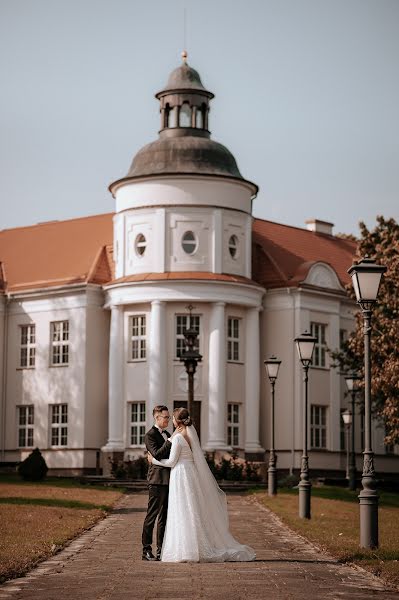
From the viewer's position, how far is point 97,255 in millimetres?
55656

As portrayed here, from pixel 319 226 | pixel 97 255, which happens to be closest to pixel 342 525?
pixel 97 255

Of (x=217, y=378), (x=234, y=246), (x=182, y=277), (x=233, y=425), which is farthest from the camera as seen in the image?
(x=234, y=246)

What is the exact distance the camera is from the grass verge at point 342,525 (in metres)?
17.7

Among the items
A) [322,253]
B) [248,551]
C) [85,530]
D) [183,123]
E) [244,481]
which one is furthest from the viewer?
[322,253]

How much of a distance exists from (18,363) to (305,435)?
29040 millimetres

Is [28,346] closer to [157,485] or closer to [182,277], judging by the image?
[182,277]

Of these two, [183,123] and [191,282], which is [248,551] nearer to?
[191,282]

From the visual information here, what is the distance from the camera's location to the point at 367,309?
20156 mm

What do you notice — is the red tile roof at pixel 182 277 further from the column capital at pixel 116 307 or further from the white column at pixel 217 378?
the white column at pixel 217 378

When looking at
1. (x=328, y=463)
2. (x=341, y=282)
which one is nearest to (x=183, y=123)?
(x=341, y=282)

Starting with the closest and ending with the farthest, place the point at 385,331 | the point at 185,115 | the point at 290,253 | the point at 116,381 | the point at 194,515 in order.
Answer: the point at 194,515
the point at 385,331
the point at 116,381
the point at 185,115
the point at 290,253

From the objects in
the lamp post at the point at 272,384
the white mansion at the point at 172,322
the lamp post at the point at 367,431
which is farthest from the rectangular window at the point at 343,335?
the lamp post at the point at 367,431

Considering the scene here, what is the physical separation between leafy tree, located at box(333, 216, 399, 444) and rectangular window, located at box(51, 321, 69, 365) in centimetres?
1252

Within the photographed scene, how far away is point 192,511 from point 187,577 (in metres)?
2.36
